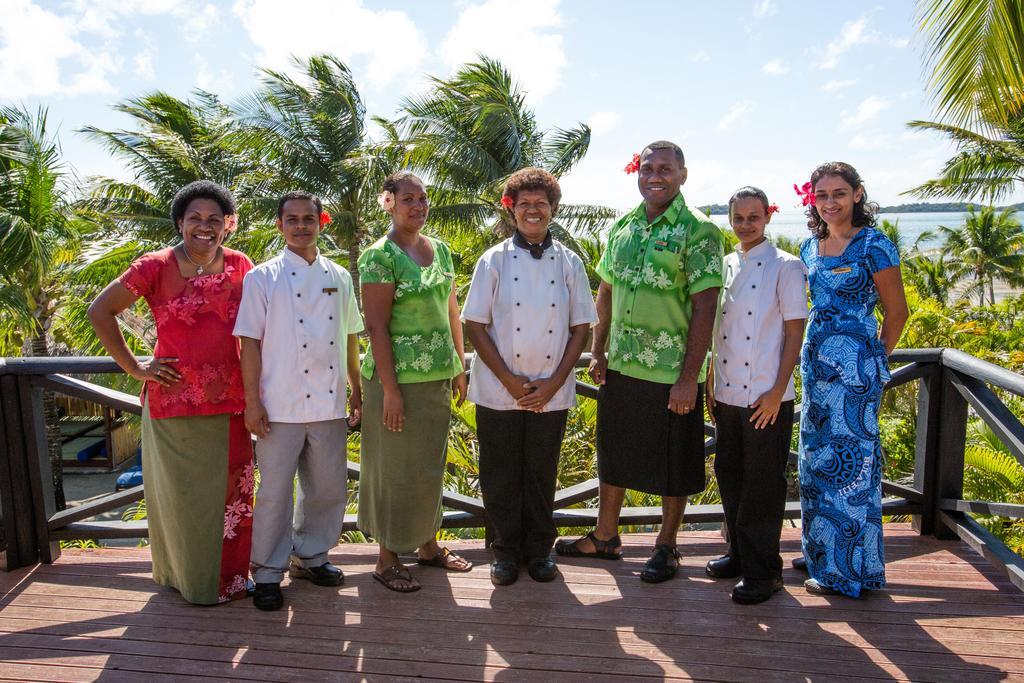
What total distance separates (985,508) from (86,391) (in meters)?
4.10

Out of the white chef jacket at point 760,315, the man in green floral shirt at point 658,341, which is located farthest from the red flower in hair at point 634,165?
the white chef jacket at point 760,315

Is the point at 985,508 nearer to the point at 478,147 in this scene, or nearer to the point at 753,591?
the point at 753,591

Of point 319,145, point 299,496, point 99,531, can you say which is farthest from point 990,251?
point 99,531

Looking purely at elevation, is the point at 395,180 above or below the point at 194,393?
above

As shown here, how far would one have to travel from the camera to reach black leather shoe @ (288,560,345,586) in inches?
126

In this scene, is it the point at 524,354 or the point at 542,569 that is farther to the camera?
the point at 542,569

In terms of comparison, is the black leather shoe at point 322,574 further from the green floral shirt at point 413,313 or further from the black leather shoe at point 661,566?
the black leather shoe at point 661,566

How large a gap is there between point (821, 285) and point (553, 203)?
113 cm

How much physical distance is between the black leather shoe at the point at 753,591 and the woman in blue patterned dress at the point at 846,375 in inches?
8.3

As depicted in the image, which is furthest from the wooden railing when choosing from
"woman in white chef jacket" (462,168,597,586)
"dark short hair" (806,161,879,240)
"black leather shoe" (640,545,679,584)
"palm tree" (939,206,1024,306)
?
"palm tree" (939,206,1024,306)

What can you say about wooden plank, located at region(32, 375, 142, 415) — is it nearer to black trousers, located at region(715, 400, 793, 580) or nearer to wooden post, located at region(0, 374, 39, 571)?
wooden post, located at region(0, 374, 39, 571)

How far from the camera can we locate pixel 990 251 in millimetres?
34750

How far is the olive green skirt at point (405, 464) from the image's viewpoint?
314 cm

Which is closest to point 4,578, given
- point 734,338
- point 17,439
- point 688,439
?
point 17,439
